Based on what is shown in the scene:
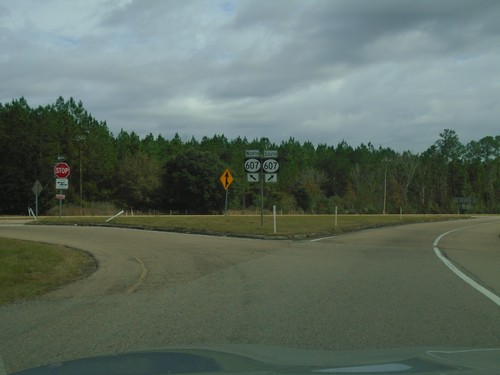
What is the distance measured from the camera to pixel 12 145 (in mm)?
63531

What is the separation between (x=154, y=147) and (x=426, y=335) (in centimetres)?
11428

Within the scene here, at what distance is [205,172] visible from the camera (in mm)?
68125

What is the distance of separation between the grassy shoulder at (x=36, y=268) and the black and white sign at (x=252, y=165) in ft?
37.1

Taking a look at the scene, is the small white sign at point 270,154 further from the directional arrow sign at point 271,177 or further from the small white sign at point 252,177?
the small white sign at point 252,177

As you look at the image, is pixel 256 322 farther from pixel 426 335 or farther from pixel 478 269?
pixel 478 269

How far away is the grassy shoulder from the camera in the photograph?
9.47 meters

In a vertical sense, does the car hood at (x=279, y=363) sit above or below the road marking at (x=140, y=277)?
above

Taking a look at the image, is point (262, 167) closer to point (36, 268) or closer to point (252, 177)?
point (252, 177)

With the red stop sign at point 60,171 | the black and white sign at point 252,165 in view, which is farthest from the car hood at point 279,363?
the red stop sign at point 60,171

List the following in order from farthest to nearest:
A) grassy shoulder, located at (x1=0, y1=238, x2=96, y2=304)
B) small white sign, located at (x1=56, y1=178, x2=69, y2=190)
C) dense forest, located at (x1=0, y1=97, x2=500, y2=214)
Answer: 1. dense forest, located at (x1=0, y1=97, x2=500, y2=214)
2. small white sign, located at (x1=56, y1=178, x2=69, y2=190)
3. grassy shoulder, located at (x1=0, y1=238, x2=96, y2=304)

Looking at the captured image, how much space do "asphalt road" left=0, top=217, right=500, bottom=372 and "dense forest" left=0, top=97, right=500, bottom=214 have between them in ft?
162

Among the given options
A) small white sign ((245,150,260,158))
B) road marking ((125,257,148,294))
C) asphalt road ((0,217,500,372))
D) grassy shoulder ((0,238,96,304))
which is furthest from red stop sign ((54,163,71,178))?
road marking ((125,257,148,294))

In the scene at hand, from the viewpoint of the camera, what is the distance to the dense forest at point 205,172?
2517 inches

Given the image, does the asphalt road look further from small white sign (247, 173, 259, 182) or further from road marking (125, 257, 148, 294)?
small white sign (247, 173, 259, 182)
